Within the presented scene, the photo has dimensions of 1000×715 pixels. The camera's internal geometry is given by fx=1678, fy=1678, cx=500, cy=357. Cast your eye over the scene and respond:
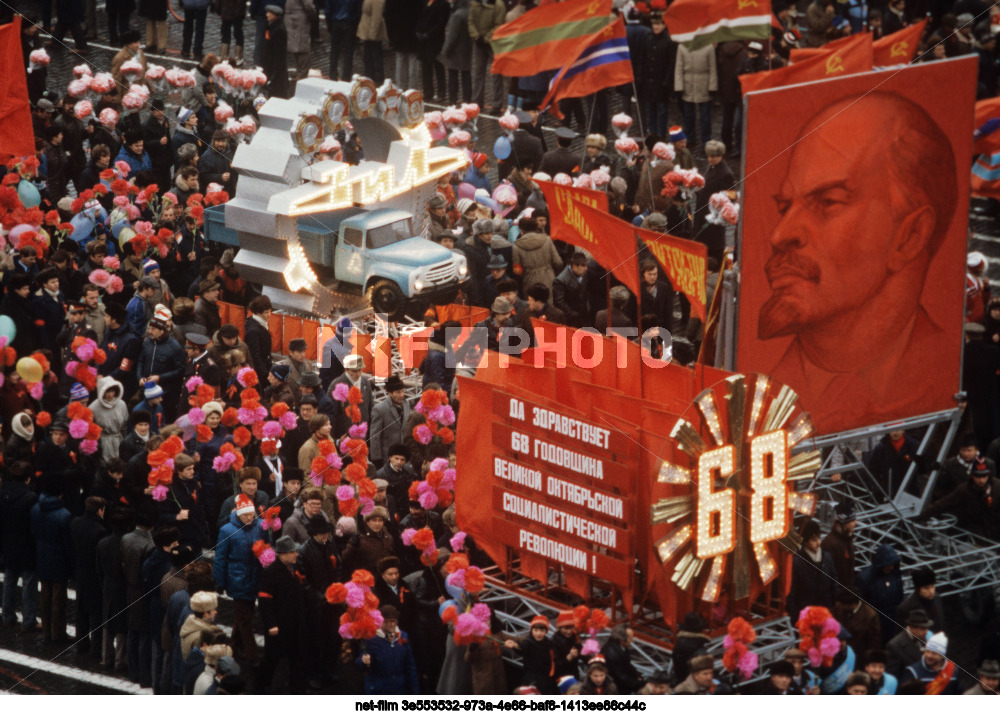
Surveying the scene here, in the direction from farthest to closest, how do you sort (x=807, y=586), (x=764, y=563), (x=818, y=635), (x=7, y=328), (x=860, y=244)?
(x=7, y=328)
(x=860, y=244)
(x=807, y=586)
(x=764, y=563)
(x=818, y=635)

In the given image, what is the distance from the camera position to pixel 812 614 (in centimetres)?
1391

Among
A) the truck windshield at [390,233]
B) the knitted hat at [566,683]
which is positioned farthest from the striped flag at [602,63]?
the knitted hat at [566,683]

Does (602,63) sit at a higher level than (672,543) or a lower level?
higher

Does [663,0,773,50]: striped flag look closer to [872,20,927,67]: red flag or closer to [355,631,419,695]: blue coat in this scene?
[872,20,927,67]: red flag

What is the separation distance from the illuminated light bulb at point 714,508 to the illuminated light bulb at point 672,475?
0.13 m

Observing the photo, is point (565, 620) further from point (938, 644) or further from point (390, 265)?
point (390, 265)

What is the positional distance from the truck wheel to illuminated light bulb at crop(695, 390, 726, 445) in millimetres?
8594

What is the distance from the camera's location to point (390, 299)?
73.3ft

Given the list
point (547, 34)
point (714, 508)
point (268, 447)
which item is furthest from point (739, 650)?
point (547, 34)

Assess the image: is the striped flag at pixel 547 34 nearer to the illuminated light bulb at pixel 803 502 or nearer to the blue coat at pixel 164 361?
the blue coat at pixel 164 361

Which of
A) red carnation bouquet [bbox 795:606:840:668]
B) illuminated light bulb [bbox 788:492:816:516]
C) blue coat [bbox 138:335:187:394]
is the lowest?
red carnation bouquet [bbox 795:606:840:668]

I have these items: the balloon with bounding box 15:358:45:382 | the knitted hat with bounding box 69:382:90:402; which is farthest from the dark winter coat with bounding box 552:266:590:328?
the balloon with bounding box 15:358:45:382

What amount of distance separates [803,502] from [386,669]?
4.00 m

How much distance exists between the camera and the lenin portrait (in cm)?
1661
